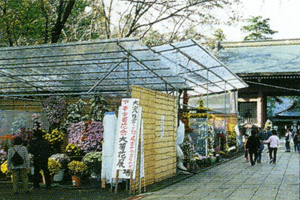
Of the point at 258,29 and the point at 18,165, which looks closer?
the point at 18,165

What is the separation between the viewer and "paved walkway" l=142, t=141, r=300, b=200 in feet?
34.5

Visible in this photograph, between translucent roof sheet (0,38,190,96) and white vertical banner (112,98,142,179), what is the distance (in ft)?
2.01

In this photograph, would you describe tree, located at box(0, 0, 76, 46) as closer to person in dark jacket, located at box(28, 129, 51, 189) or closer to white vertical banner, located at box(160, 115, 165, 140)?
white vertical banner, located at box(160, 115, 165, 140)

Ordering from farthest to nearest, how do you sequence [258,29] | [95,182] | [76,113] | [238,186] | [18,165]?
[258,29]
[76,113]
[95,182]
[238,186]
[18,165]

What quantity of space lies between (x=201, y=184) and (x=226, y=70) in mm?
7054

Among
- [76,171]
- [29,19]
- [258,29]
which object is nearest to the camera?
[76,171]

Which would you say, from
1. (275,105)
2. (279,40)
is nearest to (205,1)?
(279,40)

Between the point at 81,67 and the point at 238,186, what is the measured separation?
6.43 meters

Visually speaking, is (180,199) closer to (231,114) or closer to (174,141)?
(174,141)

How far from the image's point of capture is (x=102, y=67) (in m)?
14.9

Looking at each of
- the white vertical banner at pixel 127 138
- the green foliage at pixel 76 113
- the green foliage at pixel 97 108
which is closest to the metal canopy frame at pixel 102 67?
the green foliage at pixel 97 108

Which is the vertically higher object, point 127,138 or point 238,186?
point 127,138

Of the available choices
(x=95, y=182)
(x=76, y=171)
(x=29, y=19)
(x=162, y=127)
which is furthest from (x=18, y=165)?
(x=29, y=19)

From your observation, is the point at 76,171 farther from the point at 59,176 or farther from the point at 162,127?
the point at 162,127
